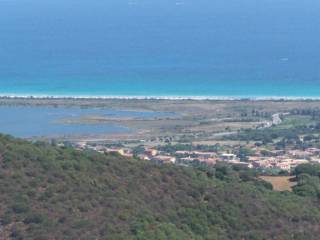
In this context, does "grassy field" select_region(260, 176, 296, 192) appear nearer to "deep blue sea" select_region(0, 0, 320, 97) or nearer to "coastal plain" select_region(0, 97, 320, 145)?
"coastal plain" select_region(0, 97, 320, 145)

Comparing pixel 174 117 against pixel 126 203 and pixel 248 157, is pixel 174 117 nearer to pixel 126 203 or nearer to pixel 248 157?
pixel 248 157

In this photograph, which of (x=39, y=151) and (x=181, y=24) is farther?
(x=181, y=24)

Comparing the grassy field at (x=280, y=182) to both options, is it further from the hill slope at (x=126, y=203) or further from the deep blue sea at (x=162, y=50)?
the deep blue sea at (x=162, y=50)

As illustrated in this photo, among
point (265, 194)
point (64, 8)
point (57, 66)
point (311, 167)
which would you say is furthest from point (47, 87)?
point (64, 8)

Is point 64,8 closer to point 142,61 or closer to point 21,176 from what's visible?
point 142,61

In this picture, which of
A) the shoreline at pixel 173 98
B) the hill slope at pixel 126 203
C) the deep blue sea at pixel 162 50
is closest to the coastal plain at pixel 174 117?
the shoreline at pixel 173 98
